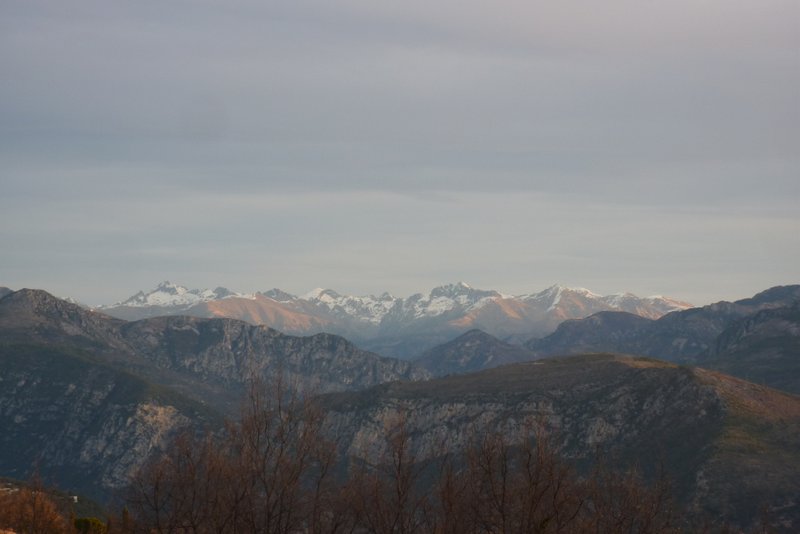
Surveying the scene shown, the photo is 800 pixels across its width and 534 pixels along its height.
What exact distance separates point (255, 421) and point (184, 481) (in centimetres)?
1212

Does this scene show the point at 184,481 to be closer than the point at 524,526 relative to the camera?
No

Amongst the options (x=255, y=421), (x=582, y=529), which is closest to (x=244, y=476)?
(x=255, y=421)

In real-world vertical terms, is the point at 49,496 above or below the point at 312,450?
below

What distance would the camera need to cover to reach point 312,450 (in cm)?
10462

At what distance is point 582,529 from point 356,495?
27.5 m

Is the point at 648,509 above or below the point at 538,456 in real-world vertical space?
below

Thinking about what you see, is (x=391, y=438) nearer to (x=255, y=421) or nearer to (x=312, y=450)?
(x=312, y=450)

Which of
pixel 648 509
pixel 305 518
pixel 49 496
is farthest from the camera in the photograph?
pixel 49 496

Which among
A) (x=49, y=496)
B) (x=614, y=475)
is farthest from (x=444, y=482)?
(x=49, y=496)

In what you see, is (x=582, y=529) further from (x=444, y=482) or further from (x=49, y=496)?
(x=49, y=496)

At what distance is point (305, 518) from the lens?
328 feet

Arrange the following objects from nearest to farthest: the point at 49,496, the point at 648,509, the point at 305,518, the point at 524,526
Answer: the point at 524,526 → the point at 305,518 → the point at 648,509 → the point at 49,496

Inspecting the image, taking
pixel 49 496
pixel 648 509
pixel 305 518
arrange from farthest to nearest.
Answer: pixel 49 496 → pixel 648 509 → pixel 305 518

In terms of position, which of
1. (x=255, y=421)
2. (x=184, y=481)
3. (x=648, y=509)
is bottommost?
(x=648, y=509)
